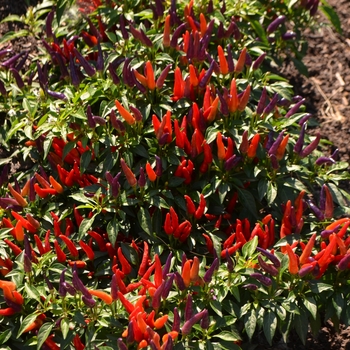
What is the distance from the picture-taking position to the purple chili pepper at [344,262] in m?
3.30

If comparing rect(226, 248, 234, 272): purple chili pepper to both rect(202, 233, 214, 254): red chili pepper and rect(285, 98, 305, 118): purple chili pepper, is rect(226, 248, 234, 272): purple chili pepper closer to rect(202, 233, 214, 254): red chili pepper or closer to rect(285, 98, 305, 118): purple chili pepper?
rect(202, 233, 214, 254): red chili pepper

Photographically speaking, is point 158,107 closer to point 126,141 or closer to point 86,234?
point 126,141

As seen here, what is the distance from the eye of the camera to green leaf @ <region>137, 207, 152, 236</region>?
3.52m

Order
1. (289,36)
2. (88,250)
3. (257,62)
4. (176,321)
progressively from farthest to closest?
(289,36)
(257,62)
(88,250)
(176,321)

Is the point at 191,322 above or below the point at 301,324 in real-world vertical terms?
above

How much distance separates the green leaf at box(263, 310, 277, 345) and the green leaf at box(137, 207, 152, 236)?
73 centimetres

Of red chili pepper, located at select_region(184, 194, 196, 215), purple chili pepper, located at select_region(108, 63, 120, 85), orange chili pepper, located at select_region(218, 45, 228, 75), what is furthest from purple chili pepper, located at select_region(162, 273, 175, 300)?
orange chili pepper, located at select_region(218, 45, 228, 75)

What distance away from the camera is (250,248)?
3.42 m

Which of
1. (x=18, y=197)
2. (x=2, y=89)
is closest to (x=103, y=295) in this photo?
(x=18, y=197)

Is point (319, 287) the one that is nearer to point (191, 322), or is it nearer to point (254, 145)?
point (191, 322)

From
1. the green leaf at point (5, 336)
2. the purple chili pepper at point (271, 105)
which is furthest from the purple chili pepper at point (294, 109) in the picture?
the green leaf at point (5, 336)

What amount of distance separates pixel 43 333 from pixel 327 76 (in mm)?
3498

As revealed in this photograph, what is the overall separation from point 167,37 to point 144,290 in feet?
5.11

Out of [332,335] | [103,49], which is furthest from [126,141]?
[332,335]
